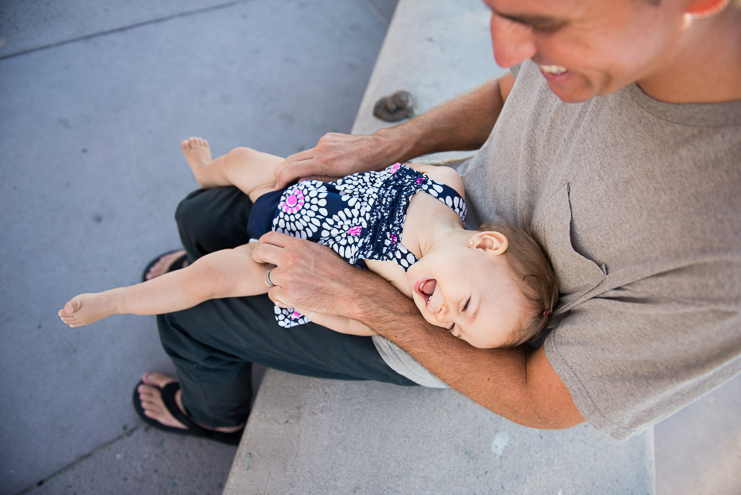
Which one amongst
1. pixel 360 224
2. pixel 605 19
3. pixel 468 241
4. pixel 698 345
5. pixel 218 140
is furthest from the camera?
pixel 218 140

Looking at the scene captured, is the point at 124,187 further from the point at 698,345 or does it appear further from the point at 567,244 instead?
the point at 698,345

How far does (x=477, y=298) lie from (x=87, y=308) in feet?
3.94

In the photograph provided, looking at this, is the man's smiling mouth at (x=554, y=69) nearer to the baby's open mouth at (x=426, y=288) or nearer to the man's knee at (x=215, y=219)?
Result: the baby's open mouth at (x=426, y=288)

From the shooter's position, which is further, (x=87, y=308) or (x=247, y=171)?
(x=247, y=171)

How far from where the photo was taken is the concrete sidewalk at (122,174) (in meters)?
1.66

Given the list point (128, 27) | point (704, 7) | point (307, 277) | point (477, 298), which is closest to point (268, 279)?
point (307, 277)

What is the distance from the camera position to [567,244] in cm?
99

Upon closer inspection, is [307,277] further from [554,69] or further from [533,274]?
[554,69]

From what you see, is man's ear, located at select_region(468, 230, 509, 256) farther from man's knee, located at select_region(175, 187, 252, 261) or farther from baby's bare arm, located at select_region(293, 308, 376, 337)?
man's knee, located at select_region(175, 187, 252, 261)

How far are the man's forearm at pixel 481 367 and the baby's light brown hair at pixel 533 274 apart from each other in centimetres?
10

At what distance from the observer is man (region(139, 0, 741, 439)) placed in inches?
28.6

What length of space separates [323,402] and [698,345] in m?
1.11

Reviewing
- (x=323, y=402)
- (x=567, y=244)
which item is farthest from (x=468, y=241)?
(x=323, y=402)

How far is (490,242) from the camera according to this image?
1.13m
